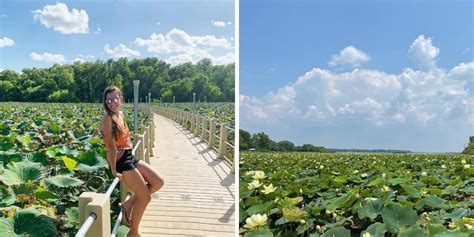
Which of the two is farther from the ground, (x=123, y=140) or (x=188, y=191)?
(x=123, y=140)

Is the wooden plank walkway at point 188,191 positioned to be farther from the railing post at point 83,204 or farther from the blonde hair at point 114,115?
the railing post at point 83,204

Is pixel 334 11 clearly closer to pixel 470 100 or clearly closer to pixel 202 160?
pixel 470 100

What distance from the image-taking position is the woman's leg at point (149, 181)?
1318 millimetres

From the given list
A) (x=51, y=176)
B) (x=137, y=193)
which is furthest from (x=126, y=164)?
(x=51, y=176)

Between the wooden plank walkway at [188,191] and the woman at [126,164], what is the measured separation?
0.06 metres

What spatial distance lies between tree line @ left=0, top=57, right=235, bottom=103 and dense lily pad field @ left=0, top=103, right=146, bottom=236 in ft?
0.18

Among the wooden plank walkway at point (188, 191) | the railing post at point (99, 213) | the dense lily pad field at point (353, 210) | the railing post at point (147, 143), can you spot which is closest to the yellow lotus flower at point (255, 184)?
the dense lily pad field at point (353, 210)

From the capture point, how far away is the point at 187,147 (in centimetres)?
147

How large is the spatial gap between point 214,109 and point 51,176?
2.09 feet

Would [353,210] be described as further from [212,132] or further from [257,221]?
[212,132]

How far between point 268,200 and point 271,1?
1210mm

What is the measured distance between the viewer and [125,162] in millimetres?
1255

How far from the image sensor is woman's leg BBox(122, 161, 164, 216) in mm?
1318

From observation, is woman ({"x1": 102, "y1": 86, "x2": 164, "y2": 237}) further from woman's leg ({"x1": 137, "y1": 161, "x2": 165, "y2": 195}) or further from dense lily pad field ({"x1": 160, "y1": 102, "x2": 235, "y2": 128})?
dense lily pad field ({"x1": 160, "y1": 102, "x2": 235, "y2": 128})
